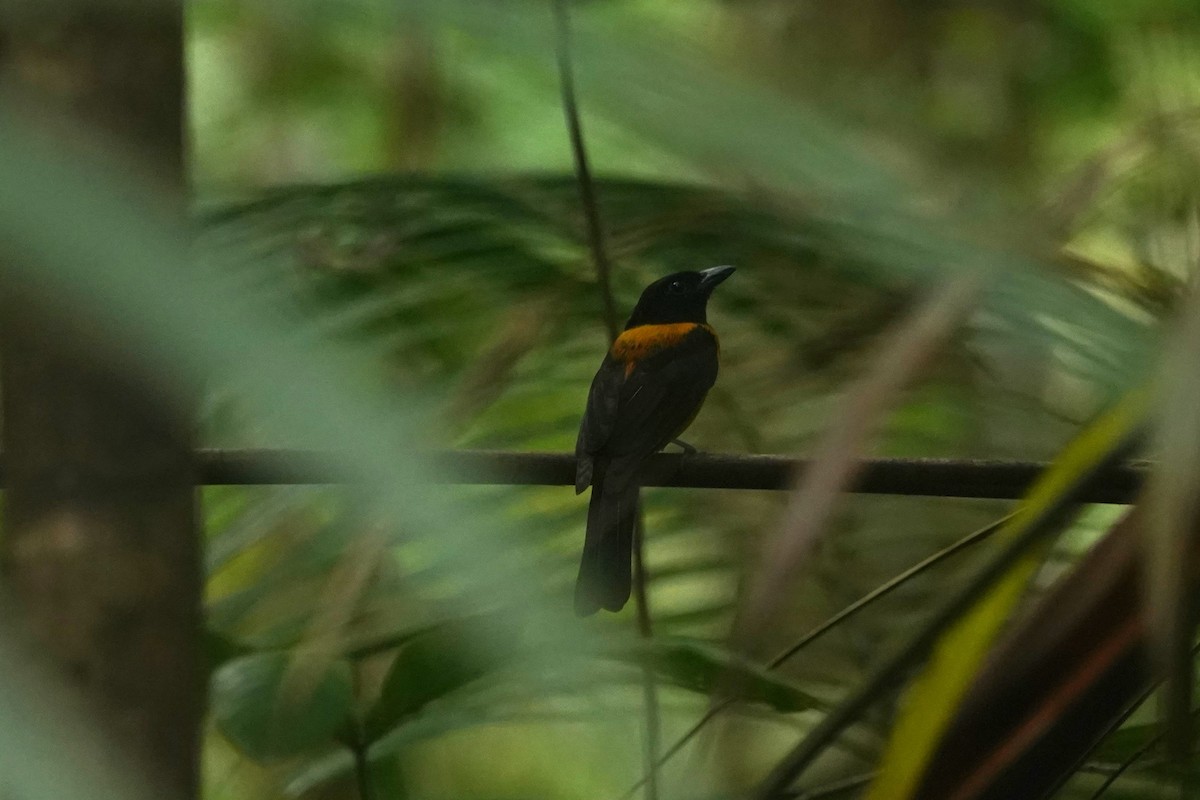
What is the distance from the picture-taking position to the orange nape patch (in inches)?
101

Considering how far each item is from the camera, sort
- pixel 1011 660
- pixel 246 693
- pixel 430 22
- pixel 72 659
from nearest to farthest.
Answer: pixel 430 22 < pixel 1011 660 < pixel 72 659 < pixel 246 693

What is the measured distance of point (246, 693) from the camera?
1.33 m

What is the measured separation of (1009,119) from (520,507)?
11.0ft

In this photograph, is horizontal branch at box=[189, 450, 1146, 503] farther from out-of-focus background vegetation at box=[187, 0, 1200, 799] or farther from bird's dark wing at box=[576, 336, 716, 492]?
bird's dark wing at box=[576, 336, 716, 492]

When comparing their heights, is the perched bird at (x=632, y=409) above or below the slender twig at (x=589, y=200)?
below

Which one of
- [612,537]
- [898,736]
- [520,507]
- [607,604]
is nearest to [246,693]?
[607,604]

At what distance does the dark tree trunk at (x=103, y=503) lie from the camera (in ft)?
2.94

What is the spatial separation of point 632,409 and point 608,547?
505mm

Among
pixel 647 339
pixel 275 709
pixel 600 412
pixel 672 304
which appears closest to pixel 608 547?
pixel 600 412

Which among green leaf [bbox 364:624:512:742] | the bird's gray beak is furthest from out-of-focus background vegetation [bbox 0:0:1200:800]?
the bird's gray beak

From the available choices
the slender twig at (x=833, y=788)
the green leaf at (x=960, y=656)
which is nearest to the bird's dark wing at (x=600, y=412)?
the slender twig at (x=833, y=788)

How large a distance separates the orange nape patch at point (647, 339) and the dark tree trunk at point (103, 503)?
154cm

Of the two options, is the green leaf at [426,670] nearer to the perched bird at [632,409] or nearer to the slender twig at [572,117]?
the perched bird at [632,409]

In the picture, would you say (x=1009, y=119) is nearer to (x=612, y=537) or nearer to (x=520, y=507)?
(x=520, y=507)
